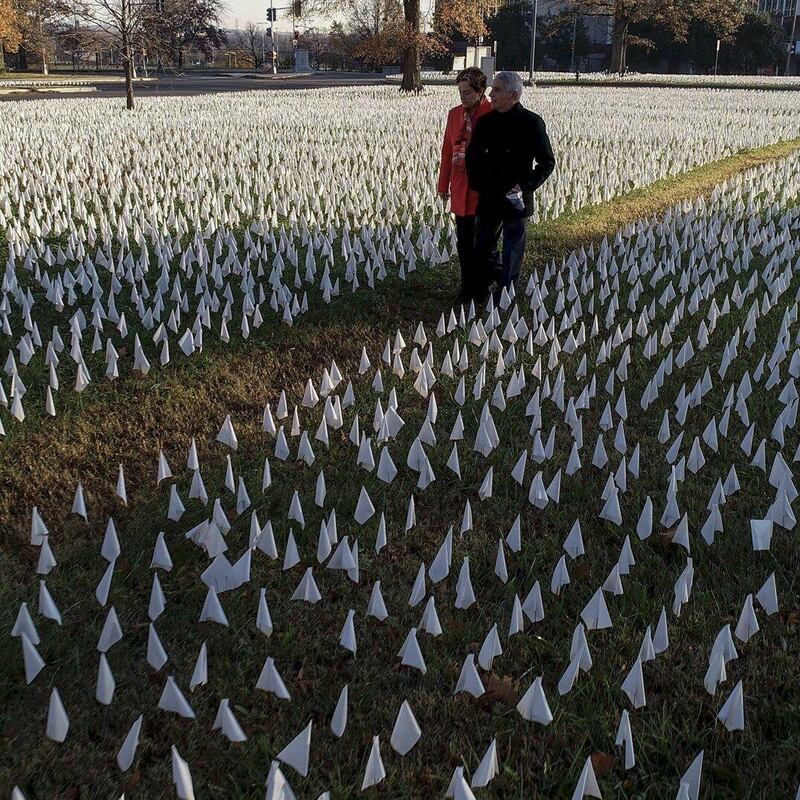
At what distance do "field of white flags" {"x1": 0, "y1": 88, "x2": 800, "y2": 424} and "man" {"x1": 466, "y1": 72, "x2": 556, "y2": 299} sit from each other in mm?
1379

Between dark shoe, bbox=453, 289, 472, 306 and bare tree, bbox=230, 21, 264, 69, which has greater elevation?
bare tree, bbox=230, 21, 264, 69

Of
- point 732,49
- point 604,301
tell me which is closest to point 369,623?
point 604,301

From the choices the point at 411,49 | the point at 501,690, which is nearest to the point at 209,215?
the point at 501,690

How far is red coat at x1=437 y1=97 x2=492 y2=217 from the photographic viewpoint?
20.9 ft

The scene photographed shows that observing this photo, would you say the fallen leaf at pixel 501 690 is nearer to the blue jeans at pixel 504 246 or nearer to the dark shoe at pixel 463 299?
the blue jeans at pixel 504 246

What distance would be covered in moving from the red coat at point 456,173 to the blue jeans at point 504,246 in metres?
0.15

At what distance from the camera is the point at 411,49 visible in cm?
3591

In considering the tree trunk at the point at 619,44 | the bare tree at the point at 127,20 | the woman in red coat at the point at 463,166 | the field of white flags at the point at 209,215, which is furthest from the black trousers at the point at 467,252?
the tree trunk at the point at 619,44

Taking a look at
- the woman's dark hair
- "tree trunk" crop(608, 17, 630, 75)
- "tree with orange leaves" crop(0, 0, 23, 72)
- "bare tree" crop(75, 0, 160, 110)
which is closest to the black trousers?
the woman's dark hair

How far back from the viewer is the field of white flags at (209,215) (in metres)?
5.88

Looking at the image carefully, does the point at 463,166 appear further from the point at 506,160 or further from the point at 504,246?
the point at 504,246

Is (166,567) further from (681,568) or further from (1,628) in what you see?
(681,568)

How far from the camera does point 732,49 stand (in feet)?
237

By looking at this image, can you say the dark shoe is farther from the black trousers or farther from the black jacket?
the black jacket
